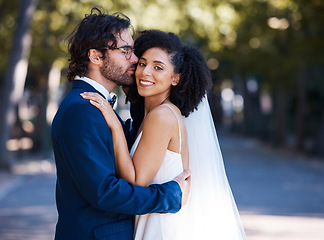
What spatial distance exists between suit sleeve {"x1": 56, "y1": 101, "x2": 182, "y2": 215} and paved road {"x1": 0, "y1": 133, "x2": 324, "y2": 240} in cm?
511

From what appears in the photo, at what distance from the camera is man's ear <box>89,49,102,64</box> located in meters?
2.85

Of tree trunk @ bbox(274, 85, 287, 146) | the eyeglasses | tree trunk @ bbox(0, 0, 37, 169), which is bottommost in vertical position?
tree trunk @ bbox(274, 85, 287, 146)

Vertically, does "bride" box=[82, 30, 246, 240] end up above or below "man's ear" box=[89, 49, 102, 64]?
below

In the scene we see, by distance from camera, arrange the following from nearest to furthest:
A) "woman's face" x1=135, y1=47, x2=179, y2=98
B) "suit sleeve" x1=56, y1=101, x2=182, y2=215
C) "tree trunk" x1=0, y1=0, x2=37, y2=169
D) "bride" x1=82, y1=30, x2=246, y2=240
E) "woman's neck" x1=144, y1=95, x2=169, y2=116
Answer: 1. "suit sleeve" x1=56, y1=101, x2=182, y2=215
2. "bride" x1=82, y1=30, x2=246, y2=240
3. "woman's face" x1=135, y1=47, x2=179, y2=98
4. "woman's neck" x1=144, y1=95, x2=169, y2=116
5. "tree trunk" x1=0, y1=0, x2=37, y2=169

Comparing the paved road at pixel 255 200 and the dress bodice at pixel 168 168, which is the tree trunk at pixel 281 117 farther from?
the dress bodice at pixel 168 168

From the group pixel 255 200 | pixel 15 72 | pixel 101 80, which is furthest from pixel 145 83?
pixel 15 72

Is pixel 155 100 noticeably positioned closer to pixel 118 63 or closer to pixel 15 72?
pixel 118 63

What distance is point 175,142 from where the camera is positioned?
297 centimetres

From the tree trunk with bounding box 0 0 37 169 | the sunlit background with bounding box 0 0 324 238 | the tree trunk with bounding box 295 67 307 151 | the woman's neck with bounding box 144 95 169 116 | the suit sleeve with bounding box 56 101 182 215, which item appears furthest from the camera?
the tree trunk with bounding box 295 67 307 151

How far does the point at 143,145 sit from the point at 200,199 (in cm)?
62

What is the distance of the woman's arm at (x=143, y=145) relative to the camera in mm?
2727

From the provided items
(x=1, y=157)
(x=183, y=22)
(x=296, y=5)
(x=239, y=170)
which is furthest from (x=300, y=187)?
(x=183, y=22)

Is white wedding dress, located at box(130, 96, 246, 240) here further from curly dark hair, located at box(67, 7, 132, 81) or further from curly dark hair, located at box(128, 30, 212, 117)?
curly dark hair, located at box(67, 7, 132, 81)

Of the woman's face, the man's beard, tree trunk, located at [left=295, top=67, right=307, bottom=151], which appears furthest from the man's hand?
tree trunk, located at [left=295, top=67, right=307, bottom=151]
